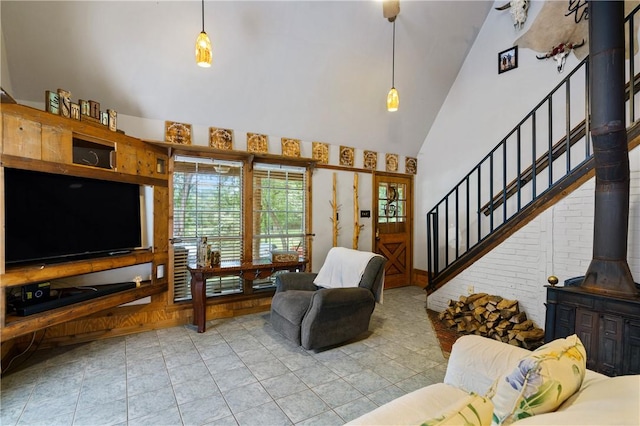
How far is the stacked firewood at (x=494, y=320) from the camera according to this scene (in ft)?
9.91

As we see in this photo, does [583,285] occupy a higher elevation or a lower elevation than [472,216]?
lower

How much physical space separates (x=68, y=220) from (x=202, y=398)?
2028mm

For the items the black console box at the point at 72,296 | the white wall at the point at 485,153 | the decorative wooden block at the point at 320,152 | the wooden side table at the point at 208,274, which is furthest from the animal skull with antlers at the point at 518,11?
the black console box at the point at 72,296

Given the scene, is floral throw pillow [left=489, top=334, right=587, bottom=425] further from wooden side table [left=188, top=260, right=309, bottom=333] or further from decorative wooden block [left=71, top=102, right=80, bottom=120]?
decorative wooden block [left=71, top=102, right=80, bottom=120]

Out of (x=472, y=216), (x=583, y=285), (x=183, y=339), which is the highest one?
(x=472, y=216)

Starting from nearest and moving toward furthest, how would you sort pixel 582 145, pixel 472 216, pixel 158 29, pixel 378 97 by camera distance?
pixel 158 29 < pixel 582 145 < pixel 378 97 < pixel 472 216

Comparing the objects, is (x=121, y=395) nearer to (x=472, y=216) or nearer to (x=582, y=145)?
(x=472, y=216)

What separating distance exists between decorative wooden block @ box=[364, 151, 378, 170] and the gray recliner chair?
2.46 metres

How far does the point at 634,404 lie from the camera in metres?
0.82

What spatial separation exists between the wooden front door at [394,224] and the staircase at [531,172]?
69 centimetres

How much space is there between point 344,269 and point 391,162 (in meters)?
2.93

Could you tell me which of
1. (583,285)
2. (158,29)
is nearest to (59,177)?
(158,29)

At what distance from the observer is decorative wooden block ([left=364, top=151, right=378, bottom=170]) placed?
211 inches

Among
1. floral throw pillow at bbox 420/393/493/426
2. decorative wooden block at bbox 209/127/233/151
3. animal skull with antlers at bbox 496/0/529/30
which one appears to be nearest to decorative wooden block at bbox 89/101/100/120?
decorative wooden block at bbox 209/127/233/151
